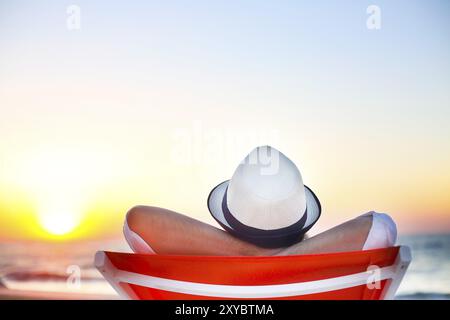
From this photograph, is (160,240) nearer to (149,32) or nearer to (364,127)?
(149,32)

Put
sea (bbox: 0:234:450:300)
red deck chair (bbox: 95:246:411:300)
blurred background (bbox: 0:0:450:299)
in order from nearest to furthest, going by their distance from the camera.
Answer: red deck chair (bbox: 95:246:411:300), blurred background (bbox: 0:0:450:299), sea (bbox: 0:234:450:300)

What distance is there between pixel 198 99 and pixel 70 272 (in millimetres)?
2753

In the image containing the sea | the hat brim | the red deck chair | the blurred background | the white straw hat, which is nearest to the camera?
the red deck chair

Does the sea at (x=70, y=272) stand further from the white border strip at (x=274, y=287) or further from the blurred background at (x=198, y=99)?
the white border strip at (x=274, y=287)

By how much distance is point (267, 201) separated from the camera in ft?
7.29

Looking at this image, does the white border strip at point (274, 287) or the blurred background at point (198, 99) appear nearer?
the white border strip at point (274, 287)

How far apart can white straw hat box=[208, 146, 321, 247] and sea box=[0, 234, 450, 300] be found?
259 cm

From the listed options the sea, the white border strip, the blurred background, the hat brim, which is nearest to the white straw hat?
the hat brim

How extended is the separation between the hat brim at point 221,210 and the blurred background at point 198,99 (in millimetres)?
649

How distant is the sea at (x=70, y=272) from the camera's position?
Result: 198 inches

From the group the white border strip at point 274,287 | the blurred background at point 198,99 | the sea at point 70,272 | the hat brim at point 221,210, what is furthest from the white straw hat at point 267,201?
the sea at point 70,272

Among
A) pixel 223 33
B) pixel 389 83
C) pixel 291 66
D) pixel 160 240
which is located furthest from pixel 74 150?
pixel 389 83

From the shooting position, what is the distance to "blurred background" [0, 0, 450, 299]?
10.9ft

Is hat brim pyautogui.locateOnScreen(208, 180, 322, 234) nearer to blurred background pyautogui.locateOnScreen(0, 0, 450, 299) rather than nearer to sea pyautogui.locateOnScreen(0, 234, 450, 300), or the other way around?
blurred background pyautogui.locateOnScreen(0, 0, 450, 299)
